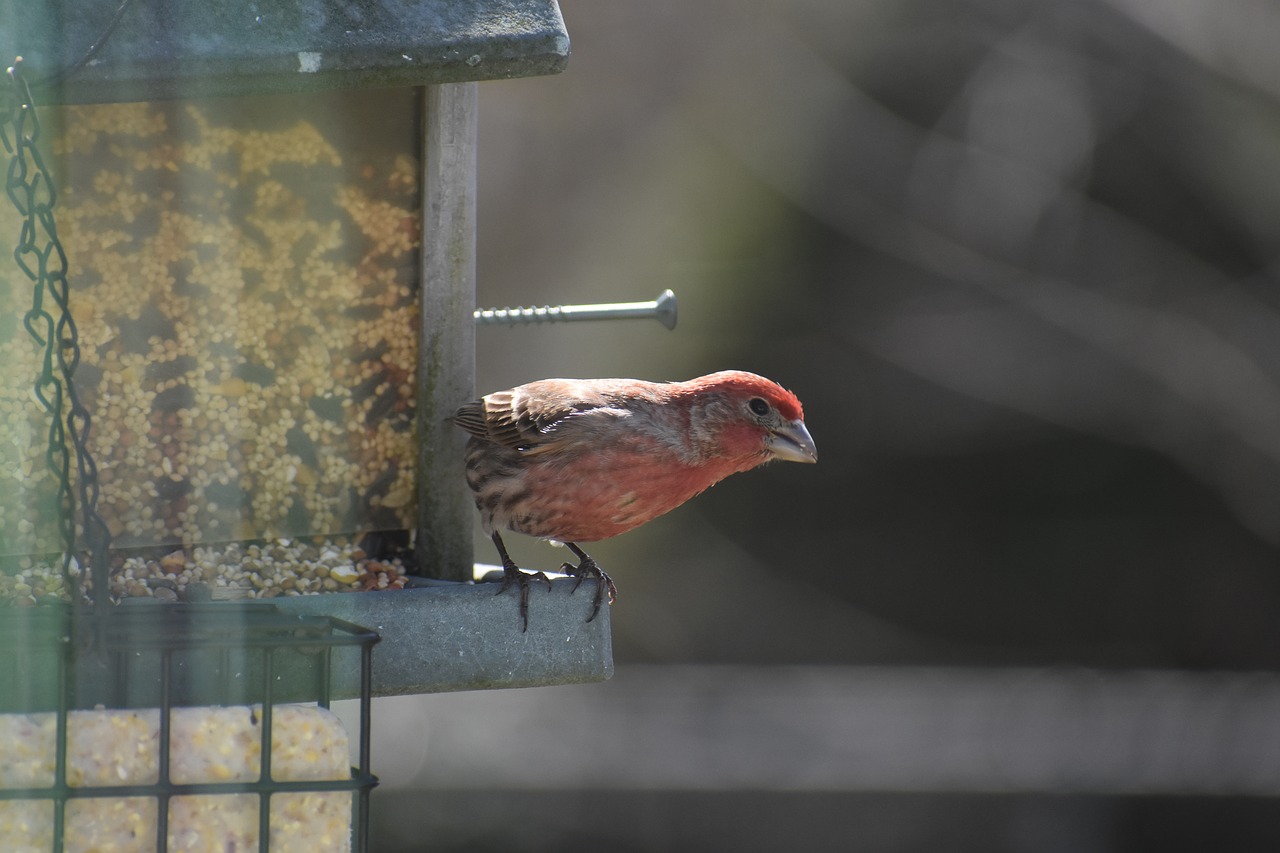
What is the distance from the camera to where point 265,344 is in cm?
354

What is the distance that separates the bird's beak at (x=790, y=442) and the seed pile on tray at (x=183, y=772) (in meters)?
1.72

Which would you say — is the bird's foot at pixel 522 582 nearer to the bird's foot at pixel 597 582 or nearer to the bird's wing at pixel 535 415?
the bird's foot at pixel 597 582

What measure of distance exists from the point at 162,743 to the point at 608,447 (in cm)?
171

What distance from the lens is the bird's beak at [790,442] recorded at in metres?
4.02

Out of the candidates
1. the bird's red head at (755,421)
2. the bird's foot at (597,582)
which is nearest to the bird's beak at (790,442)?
the bird's red head at (755,421)

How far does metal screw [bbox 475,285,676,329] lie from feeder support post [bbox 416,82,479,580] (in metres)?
0.14

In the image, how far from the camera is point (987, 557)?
9148mm

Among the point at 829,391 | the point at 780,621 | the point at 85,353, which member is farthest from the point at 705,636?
the point at 85,353

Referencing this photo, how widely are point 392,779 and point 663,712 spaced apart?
1629 mm

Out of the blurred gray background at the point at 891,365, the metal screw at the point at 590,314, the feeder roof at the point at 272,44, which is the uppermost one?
the feeder roof at the point at 272,44

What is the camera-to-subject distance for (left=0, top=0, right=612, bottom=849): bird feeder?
273 cm

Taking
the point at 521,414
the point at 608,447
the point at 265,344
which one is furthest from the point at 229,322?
the point at 608,447

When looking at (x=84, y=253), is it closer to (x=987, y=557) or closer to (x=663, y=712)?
(x=663, y=712)

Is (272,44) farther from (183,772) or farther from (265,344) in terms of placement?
(183,772)
